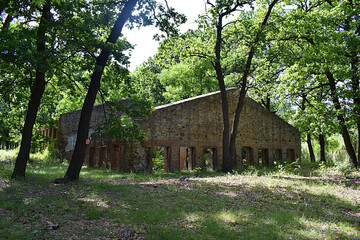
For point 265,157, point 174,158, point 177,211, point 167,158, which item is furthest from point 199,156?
point 177,211

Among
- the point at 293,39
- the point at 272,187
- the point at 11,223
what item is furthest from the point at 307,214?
the point at 293,39

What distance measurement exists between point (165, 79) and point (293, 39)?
713 inches

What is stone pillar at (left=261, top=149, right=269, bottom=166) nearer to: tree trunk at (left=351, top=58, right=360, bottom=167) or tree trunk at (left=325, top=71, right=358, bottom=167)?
tree trunk at (left=325, top=71, right=358, bottom=167)

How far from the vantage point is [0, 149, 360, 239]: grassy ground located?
5.66 m

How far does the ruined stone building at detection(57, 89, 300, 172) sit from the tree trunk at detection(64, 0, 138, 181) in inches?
116

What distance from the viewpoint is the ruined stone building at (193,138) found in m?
16.6

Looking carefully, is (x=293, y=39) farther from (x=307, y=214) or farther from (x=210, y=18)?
(x=307, y=214)

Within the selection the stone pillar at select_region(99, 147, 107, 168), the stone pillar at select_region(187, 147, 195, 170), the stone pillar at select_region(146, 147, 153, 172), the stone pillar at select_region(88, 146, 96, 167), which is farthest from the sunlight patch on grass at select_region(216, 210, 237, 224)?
the stone pillar at select_region(88, 146, 96, 167)

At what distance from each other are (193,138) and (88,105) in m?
9.24

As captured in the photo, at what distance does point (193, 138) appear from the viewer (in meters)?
18.8

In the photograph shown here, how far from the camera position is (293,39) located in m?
17.2

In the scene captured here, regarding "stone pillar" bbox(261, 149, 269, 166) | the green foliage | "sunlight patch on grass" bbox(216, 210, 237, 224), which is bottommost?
"sunlight patch on grass" bbox(216, 210, 237, 224)

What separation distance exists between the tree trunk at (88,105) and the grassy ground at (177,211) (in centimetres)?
90

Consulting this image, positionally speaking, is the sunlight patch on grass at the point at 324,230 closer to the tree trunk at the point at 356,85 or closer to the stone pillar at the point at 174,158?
the tree trunk at the point at 356,85
